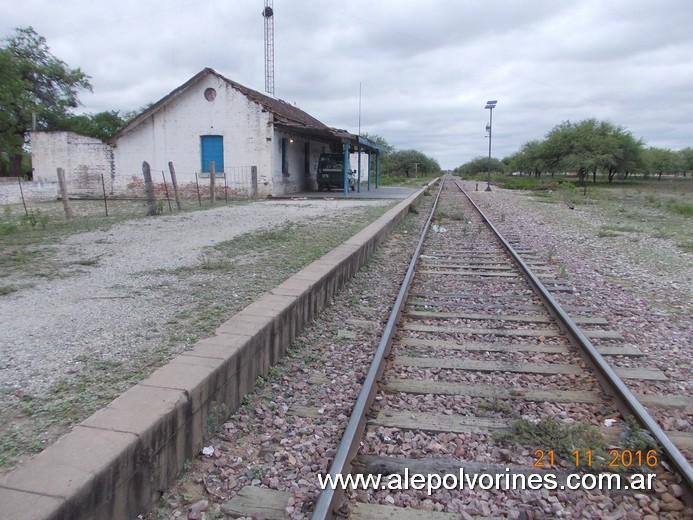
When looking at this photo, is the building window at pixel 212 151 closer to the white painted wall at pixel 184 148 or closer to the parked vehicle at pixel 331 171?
the white painted wall at pixel 184 148

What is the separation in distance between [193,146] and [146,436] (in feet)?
72.7

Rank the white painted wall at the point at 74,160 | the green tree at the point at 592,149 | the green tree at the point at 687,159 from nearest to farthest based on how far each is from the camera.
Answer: the white painted wall at the point at 74,160 → the green tree at the point at 592,149 → the green tree at the point at 687,159

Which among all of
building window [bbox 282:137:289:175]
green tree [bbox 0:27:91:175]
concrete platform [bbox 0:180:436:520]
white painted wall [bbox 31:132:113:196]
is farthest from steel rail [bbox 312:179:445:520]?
green tree [bbox 0:27:91:175]

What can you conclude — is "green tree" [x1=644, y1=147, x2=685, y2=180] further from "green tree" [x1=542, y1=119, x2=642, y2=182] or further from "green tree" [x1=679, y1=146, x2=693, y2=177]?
"green tree" [x1=542, y1=119, x2=642, y2=182]

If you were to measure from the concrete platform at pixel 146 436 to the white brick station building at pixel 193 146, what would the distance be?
18067 mm

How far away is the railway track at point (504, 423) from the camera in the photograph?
2729 mm

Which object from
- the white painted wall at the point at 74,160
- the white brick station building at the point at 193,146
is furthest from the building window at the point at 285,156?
the white painted wall at the point at 74,160

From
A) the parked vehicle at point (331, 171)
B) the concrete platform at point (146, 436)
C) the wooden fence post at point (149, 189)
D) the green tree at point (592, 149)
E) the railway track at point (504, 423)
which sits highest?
the green tree at point (592, 149)

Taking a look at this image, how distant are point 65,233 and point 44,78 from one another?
39.5 m

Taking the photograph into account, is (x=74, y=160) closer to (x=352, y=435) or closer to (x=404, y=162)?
(x=352, y=435)

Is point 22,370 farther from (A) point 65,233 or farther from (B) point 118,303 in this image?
(A) point 65,233

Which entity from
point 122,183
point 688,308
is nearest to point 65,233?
point 688,308

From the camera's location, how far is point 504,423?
3486 mm

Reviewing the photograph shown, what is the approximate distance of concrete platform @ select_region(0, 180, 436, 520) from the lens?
2.05m
